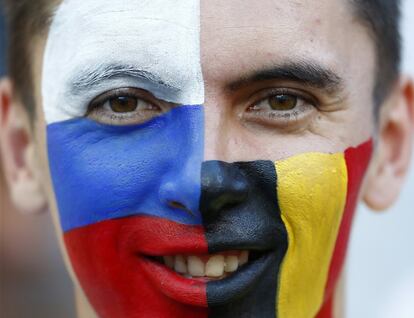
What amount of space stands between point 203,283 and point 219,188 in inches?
9.6

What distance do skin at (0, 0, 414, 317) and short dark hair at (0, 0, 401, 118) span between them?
0.06 metres

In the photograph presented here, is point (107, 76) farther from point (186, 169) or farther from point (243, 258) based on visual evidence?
point (243, 258)

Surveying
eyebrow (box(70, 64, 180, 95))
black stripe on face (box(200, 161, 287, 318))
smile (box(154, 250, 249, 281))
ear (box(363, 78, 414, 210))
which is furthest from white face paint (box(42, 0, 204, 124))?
ear (box(363, 78, 414, 210))

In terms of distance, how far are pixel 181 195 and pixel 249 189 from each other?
0.17m

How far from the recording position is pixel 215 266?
2.10 meters

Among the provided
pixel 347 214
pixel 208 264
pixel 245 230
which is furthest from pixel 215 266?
pixel 347 214

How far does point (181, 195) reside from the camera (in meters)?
2.02

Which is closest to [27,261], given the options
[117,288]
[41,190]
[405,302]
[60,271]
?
[60,271]

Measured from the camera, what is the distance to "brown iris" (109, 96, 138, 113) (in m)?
2.19

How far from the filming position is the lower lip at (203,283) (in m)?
2.07

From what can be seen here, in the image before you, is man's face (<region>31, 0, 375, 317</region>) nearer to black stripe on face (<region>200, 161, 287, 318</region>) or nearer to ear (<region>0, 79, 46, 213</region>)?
black stripe on face (<region>200, 161, 287, 318</region>)

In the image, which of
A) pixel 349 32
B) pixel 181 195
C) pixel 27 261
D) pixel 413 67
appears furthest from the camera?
pixel 27 261

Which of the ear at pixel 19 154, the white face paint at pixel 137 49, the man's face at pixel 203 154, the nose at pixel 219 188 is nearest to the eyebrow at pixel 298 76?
the man's face at pixel 203 154

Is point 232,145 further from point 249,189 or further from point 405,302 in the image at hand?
point 405,302
